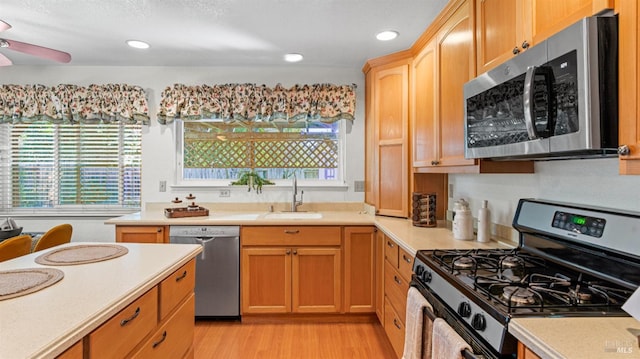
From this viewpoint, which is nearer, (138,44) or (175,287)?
(175,287)

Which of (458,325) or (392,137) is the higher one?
(392,137)

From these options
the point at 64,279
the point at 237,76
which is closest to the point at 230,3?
the point at 237,76

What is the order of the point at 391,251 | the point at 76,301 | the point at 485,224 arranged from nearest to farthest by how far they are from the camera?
the point at 76,301
the point at 485,224
the point at 391,251

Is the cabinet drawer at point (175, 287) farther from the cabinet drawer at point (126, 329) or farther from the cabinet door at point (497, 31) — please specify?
the cabinet door at point (497, 31)

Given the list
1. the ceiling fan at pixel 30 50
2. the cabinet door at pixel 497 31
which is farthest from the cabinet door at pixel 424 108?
the ceiling fan at pixel 30 50

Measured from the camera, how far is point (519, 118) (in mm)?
1309

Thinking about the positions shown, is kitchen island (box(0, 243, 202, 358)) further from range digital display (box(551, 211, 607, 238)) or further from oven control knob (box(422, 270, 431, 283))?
range digital display (box(551, 211, 607, 238))

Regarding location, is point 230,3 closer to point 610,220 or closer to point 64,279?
point 64,279

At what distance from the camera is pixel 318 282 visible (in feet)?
9.18

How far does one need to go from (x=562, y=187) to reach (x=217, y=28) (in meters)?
2.39

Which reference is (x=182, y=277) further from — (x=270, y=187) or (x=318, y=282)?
(x=270, y=187)

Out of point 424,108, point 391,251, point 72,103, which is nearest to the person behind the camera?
point 391,251

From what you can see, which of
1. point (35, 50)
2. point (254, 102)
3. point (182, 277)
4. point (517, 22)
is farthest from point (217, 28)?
point (517, 22)

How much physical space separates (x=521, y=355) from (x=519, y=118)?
2.78ft
